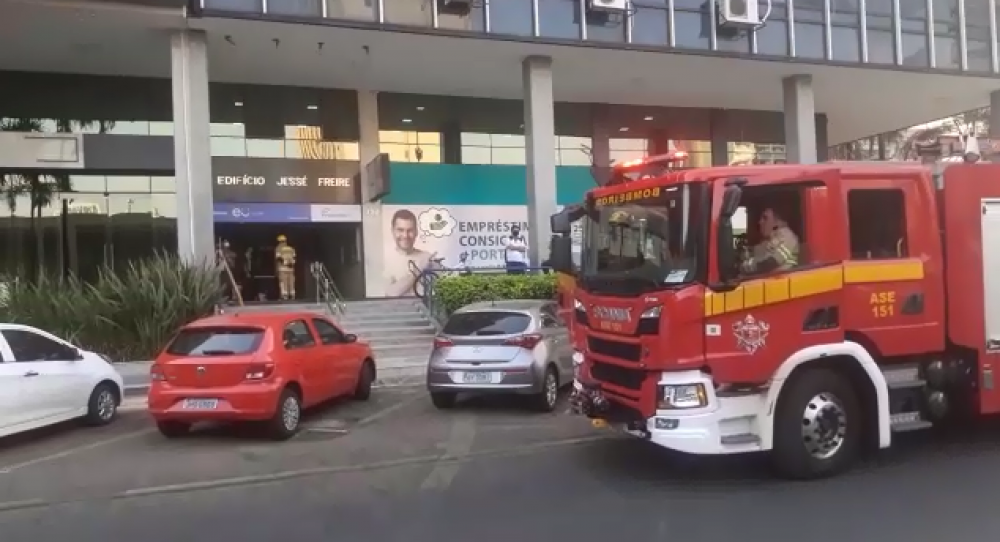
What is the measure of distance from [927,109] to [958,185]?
23342mm

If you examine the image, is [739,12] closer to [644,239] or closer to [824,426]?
[644,239]

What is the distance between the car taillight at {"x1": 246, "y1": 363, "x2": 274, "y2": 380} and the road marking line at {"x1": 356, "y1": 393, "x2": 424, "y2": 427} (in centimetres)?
159

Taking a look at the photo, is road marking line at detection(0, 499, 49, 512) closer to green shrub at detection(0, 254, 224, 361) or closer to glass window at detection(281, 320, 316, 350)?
glass window at detection(281, 320, 316, 350)

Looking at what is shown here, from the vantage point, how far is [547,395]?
1114cm

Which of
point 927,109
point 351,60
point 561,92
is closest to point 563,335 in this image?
point 351,60

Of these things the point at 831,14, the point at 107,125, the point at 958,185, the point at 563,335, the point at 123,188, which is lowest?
the point at 563,335

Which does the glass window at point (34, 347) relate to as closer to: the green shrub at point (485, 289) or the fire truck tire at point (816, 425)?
the green shrub at point (485, 289)

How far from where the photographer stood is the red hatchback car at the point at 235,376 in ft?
31.4

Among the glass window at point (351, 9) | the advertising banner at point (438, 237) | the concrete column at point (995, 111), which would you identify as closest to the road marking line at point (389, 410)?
the glass window at point (351, 9)

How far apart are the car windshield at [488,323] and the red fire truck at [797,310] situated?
306cm

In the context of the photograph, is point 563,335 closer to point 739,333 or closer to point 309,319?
point 309,319

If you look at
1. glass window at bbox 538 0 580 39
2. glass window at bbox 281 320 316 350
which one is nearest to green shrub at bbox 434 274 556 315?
glass window at bbox 538 0 580 39

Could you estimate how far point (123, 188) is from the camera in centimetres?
2255

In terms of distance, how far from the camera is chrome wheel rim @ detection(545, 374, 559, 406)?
1114cm
